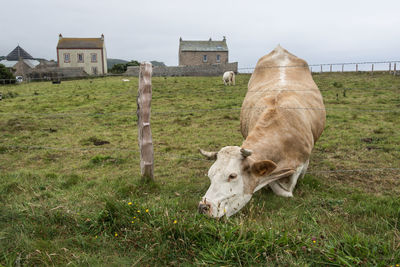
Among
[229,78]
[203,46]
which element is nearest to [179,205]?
[229,78]

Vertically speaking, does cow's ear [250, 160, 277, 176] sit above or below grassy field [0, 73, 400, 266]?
above

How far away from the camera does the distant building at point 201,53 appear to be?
5304 cm

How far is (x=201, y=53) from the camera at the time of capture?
175 feet

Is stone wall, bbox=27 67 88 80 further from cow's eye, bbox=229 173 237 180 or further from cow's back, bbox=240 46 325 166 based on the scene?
cow's eye, bbox=229 173 237 180

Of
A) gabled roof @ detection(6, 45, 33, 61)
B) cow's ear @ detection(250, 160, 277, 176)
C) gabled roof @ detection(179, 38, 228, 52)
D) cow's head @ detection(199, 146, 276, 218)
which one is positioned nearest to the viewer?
cow's head @ detection(199, 146, 276, 218)

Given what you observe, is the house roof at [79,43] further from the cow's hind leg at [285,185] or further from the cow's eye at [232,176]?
the cow's eye at [232,176]

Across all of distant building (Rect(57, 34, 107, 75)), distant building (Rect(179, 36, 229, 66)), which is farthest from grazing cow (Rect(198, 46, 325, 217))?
distant building (Rect(57, 34, 107, 75))

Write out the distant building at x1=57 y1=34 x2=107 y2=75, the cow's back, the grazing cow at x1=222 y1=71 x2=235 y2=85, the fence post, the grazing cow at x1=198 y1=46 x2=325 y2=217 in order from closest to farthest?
the grazing cow at x1=198 y1=46 x2=325 y2=217
the cow's back
the fence post
the grazing cow at x1=222 y1=71 x2=235 y2=85
the distant building at x1=57 y1=34 x2=107 y2=75

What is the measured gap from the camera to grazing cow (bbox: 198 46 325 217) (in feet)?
11.1

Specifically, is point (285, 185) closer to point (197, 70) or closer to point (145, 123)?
point (145, 123)

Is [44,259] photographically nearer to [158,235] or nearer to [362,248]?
[158,235]

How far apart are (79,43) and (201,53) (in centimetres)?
2172

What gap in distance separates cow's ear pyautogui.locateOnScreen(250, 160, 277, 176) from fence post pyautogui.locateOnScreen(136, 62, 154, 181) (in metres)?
1.66

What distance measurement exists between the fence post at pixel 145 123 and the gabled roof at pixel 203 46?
163 feet
